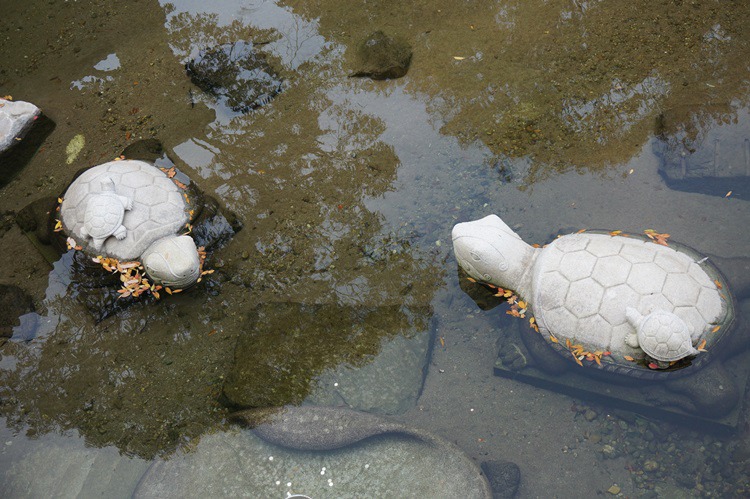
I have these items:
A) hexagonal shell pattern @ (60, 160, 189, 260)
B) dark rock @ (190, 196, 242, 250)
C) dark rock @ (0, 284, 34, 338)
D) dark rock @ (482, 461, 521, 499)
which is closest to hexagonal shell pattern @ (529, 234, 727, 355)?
dark rock @ (482, 461, 521, 499)

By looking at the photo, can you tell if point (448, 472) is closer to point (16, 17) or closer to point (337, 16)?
point (337, 16)

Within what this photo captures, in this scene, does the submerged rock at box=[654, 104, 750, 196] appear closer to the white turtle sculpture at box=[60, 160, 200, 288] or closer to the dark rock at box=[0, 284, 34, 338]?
the white turtle sculpture at box=[60, 160, 200, 288]

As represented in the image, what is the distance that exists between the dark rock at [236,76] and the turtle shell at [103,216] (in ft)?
7.22

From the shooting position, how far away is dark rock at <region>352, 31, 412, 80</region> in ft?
23.2

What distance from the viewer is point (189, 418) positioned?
5.07m

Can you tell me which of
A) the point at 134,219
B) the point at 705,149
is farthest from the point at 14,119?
the point at 705,149

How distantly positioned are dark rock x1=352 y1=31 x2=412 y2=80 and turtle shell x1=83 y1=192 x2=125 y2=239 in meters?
3.40

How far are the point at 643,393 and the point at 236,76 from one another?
5.90 metres

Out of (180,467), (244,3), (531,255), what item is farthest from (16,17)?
(531,255)

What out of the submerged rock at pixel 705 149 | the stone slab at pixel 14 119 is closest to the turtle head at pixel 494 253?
the submerged rock at pixel 705 149

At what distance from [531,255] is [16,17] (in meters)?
8.46

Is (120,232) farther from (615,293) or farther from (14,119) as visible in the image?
(615,293)

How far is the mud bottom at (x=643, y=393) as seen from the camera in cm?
456

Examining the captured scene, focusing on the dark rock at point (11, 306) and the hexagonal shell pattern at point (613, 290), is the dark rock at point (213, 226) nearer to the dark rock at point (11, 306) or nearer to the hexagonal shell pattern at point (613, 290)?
the dark rock at point (11, 306)
